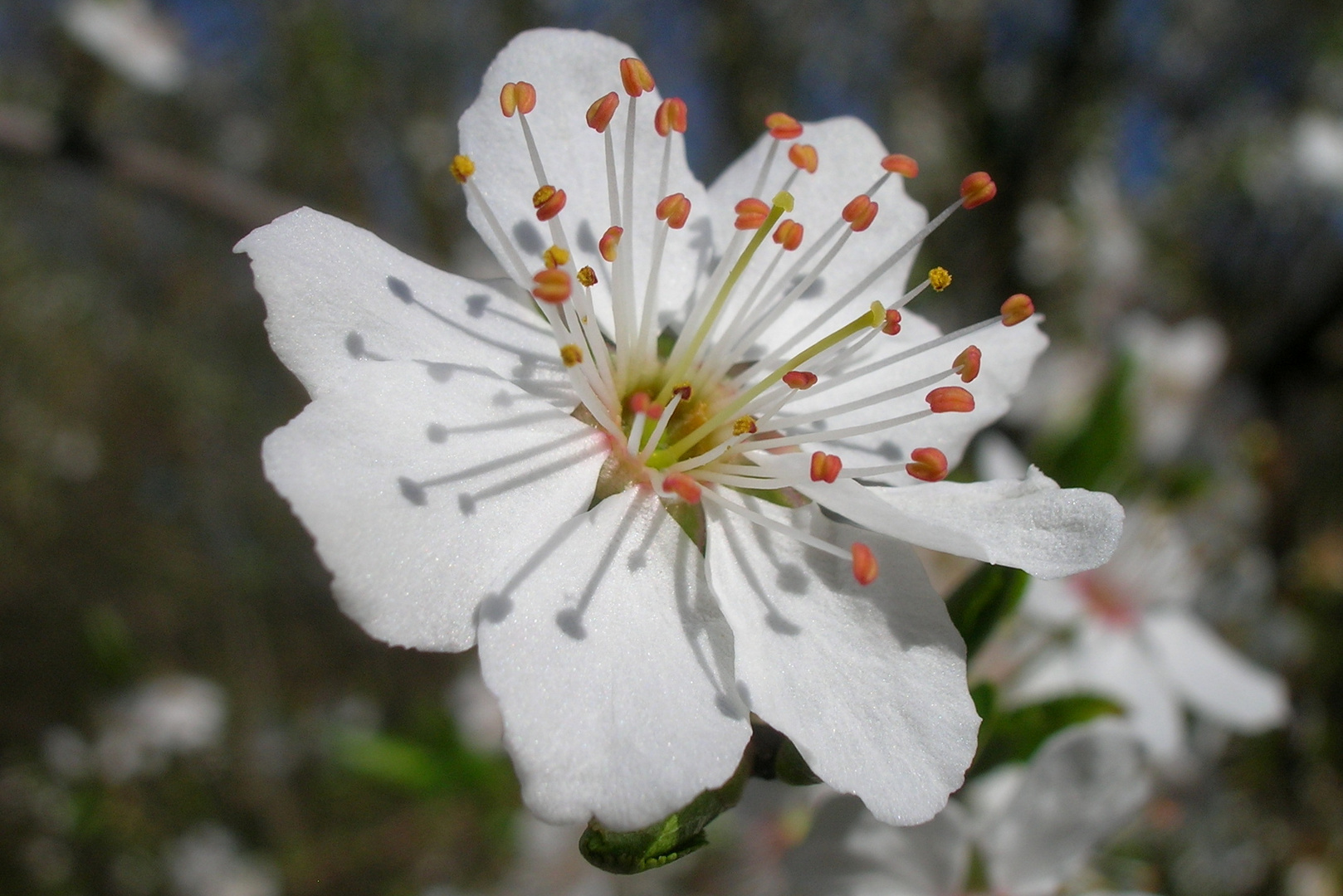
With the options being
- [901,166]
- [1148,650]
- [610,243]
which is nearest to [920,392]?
[901,166]

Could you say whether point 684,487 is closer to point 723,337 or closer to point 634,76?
point 723,337

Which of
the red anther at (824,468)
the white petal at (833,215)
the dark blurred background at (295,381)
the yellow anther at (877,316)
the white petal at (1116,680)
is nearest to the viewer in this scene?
the red anther at (824,468)

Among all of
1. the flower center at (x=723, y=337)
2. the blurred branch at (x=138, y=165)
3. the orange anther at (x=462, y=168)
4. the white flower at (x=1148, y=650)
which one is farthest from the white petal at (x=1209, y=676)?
the blurred branch at (x=138, y=165)

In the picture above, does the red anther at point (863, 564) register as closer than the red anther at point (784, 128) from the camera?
Yes

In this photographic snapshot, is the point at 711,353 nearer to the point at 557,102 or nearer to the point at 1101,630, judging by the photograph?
the point at 557,102

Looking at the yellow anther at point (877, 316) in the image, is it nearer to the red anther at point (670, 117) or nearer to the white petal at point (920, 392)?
the white petal at point (920, 392)

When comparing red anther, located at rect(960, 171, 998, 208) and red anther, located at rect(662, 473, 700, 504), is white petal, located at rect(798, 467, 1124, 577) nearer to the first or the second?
red anther, located at rect(662, 473, 700, 504)

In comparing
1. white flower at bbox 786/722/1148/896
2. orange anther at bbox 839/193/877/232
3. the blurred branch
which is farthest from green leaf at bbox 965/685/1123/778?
the blurred branch
